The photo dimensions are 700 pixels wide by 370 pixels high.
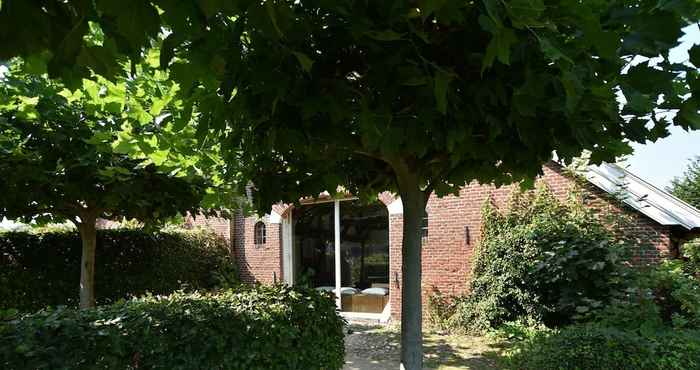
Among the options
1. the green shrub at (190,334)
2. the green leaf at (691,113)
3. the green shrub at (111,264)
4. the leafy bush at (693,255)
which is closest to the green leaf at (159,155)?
the green shrub at (190,334)

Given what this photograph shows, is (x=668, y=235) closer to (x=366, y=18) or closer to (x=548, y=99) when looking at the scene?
(x=548, y=99)

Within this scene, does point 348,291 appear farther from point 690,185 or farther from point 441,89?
point 690,185

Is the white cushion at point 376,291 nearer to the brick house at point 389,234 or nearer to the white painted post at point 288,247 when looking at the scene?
the brick house at point 389,234

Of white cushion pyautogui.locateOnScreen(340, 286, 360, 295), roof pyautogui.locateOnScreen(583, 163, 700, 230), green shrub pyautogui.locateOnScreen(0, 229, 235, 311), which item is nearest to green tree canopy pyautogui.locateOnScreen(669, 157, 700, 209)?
roof pyautogui.locateOnScreen(583, 163, 700, 230)

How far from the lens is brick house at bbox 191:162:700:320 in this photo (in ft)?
27.1

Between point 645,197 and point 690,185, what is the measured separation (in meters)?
12.7

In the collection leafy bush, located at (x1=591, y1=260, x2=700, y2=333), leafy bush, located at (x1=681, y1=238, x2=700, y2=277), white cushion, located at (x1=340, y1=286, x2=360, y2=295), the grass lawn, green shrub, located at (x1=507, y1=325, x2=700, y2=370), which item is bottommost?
the grass lawn

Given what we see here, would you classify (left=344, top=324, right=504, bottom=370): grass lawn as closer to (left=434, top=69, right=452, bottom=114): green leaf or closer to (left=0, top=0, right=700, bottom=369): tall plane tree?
(left=0, top=0, right=700, bottom=369): tall plane tree

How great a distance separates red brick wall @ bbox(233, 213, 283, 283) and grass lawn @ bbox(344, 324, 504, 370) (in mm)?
4103

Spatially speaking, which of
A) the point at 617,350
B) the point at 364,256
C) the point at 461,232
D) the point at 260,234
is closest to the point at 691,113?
the point at 617,350

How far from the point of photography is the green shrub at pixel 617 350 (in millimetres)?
5387

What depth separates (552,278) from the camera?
8289 millimetres

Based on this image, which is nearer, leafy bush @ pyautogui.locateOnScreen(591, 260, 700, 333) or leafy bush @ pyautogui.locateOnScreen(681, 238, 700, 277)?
leafy bush @ pyautogui.locateOnScreen(591, 260, 700, 333)

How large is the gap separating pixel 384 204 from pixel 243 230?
5.02 meters
